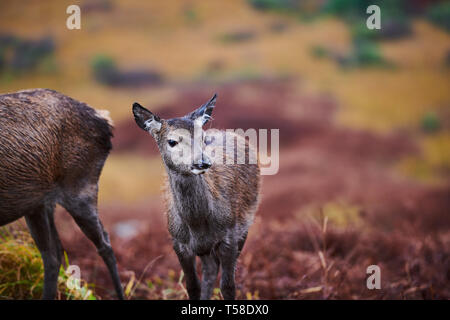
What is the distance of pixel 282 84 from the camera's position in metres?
15.1

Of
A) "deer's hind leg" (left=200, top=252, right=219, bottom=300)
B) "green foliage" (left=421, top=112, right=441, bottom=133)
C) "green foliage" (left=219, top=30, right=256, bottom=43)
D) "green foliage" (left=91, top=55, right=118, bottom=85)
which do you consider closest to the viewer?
"deer's hind leg" (left=200, top=252, right=219, bottom=300)

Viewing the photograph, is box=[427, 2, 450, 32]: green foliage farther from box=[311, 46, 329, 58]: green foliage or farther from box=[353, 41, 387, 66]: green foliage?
box=[311, 46, 329, 58]: green foliage

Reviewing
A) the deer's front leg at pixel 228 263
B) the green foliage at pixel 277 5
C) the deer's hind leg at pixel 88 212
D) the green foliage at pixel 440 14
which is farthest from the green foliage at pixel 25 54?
the green foliage at pixel 440 14

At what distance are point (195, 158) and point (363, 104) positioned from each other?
11752 millimetres

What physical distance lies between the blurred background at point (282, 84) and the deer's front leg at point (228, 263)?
16.1ft

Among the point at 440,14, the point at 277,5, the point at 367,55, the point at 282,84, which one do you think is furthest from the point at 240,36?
the point at 440,14

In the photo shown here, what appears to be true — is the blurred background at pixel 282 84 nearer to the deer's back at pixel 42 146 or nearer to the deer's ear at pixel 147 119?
the deer's back at pixel 42 146

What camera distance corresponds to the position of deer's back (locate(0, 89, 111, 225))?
408 centimetres

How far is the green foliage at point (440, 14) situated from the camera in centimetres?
1332

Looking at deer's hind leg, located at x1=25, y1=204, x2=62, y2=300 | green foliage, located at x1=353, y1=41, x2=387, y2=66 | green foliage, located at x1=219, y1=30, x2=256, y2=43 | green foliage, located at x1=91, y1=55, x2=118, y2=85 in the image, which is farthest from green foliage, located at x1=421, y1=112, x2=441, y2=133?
deer's hind leg, located at x1=25, y1=204, x2=62, y2=300

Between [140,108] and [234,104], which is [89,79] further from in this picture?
[140,108]

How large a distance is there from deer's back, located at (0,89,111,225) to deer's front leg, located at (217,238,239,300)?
169 centimetres

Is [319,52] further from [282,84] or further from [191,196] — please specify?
[191,196]

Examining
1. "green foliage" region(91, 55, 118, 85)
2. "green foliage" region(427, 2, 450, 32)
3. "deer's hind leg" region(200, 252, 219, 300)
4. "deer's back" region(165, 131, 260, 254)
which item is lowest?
"deer's hind leg" region(200, 252, 219, 300)
